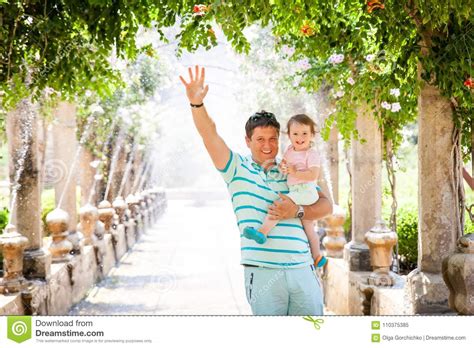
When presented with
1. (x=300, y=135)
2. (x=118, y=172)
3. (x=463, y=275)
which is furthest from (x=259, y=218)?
(x=118, y=172)

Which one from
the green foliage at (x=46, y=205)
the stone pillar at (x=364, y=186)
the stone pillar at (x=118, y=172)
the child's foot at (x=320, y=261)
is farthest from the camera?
the stone pillar at (x=118, y=172)

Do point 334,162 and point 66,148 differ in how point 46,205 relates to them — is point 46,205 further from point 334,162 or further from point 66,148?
point 334,162

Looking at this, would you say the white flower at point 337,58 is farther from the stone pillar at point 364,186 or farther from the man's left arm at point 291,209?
the man's left arm at point 291,209

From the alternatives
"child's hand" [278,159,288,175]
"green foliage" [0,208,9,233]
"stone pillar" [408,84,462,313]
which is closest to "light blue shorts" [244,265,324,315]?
"child's hand" [278,159,288,175]

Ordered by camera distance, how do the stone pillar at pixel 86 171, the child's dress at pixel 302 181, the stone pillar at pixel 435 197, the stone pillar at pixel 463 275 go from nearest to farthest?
the child's dress at pixel 302 181 < the stone pillar at pixel 463 275 < the stone pillar at pixel 435 197 < the stone pillar at pixel 86 171

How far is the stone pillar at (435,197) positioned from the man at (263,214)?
1335 mm

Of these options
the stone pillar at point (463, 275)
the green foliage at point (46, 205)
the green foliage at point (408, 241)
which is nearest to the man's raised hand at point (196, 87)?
the stone pillar at point (463, 275)

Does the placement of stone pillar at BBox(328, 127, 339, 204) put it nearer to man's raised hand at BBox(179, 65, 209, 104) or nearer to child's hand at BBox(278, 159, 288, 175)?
→ child's hand at BBox(278, 159, 288, 175)

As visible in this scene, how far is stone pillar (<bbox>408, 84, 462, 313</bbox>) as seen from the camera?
12.6 ft

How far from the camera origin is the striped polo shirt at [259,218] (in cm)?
267

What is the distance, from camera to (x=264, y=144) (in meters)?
2.71

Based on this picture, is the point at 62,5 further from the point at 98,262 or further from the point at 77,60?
the point at 98,262

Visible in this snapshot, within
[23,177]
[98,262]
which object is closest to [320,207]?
[23,177]

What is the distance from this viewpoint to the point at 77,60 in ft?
13.3
